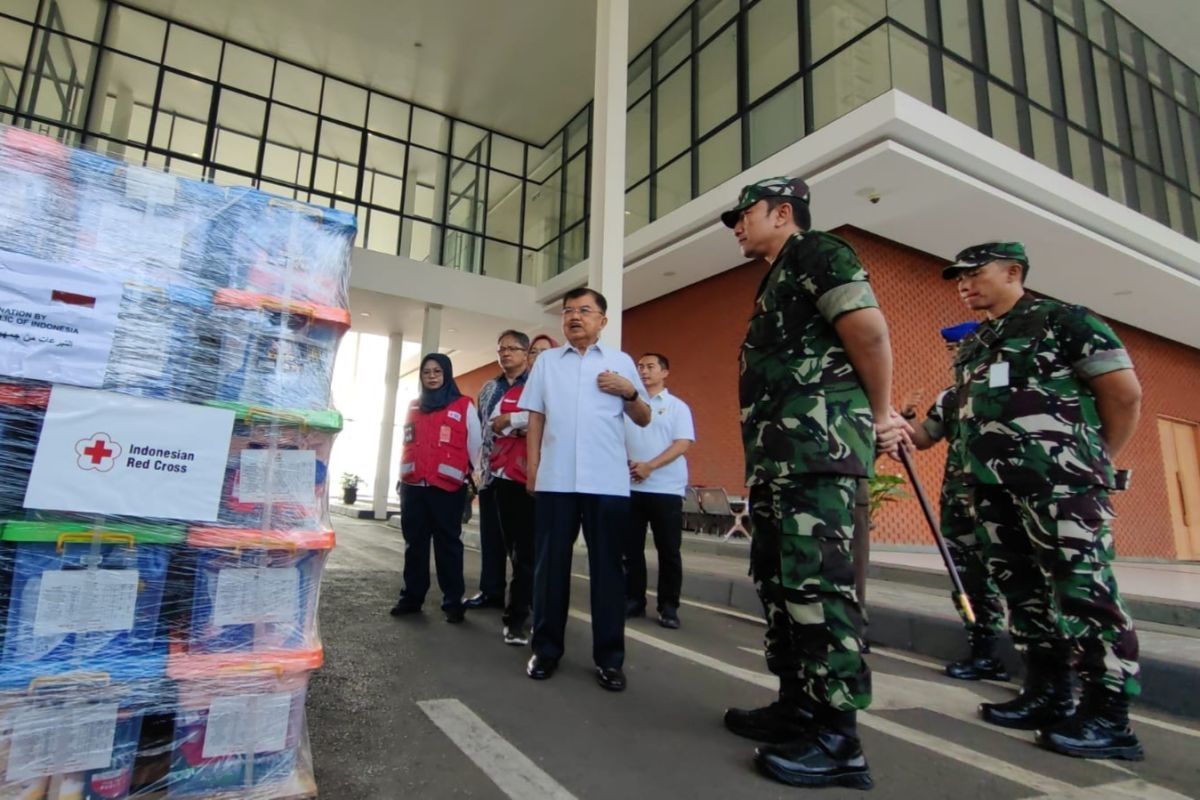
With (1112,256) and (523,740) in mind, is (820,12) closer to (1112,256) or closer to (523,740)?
(1112,256)

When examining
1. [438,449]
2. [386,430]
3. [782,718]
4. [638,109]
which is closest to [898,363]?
[638,109]

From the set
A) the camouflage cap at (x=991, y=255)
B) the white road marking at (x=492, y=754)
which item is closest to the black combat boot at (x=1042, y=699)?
the camouflage cap at (x=991, y=255)

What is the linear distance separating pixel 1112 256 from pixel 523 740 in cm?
1098

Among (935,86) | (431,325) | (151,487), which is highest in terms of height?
(935,86)

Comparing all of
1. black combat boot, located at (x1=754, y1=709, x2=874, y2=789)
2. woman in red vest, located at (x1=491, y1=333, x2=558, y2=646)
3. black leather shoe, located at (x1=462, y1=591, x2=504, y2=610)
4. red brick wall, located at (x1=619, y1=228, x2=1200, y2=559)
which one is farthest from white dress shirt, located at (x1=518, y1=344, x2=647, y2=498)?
red brick wall, located at (x1=619, y1=228, x2=1200, y2=559)

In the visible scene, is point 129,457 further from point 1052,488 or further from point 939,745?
point 1052,488

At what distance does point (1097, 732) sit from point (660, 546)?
2.53 m

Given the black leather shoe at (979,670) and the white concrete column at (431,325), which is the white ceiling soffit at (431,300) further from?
the black leather shoe at (979,670)

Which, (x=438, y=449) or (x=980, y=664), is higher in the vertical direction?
(x=438, y=449)

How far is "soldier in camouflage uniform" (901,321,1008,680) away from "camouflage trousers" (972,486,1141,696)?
2.02 feet

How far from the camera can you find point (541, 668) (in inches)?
109

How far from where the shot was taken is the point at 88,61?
1231 centimetres

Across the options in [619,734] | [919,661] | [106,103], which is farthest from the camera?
[106,103]

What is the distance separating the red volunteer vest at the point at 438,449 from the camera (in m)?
4.02
